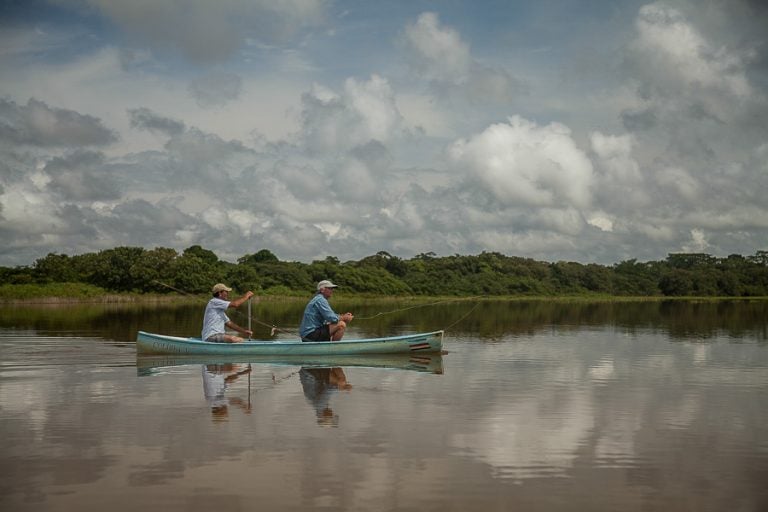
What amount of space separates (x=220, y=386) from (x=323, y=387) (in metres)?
1.66

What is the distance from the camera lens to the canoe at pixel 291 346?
15.9m

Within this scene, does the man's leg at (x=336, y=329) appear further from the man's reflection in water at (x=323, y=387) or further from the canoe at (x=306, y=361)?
the man's reflection in water at (x=323, y=387)

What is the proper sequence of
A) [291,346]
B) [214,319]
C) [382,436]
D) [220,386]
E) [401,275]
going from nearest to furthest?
[382,436], [220,386], [291,346], [214,319], [401,275]

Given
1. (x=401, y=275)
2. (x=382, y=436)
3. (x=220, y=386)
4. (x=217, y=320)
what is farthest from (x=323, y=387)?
(x=401, y=275)

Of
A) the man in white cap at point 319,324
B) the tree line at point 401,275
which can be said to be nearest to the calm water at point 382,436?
the man in white cap at point 319,324

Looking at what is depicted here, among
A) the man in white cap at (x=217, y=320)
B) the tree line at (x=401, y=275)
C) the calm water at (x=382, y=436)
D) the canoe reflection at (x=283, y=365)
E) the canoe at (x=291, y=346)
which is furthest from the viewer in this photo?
the tree line at (x=401, y=275)

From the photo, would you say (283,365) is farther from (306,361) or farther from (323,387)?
(323,387)

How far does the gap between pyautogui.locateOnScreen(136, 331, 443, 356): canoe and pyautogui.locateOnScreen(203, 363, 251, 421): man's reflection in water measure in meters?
0.49

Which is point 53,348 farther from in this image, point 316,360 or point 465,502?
point 465,502

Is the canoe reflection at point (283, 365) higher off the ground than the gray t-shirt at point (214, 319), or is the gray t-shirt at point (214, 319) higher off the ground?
the gray t-shirt at point (214, 319)

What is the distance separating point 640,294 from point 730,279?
1225 centimetres

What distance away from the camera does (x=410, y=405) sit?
34.4 feet

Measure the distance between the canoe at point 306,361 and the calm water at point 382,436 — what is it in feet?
0.55

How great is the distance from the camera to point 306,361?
16.0 meters
